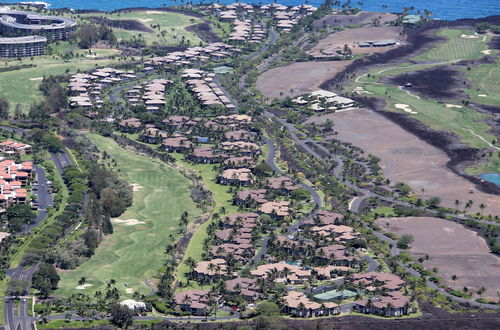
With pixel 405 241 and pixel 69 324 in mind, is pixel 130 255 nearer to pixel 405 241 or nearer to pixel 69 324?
pixel 69 324

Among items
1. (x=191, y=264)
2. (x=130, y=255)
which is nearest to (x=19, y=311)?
(x=130, y=255)

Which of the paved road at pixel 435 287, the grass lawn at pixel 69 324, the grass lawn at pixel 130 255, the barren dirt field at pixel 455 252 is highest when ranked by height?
the barren dirt field at pixel 455 252

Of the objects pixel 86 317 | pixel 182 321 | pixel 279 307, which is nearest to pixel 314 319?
pixel 279 307

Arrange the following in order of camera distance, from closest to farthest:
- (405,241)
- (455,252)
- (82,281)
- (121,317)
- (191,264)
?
(121,317), (82,281), (191,264), (455,252), (405,241)

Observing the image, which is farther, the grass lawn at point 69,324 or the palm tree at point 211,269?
the palm tree at point 211,269

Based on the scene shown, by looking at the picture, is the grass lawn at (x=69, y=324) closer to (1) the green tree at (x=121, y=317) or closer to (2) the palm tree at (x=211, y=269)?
(1) the green tree at (x=121, y=317)

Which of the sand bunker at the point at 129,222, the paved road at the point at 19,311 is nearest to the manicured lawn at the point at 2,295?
the paved road at the point at 19,311

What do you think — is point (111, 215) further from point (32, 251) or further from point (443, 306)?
point (443, 306)

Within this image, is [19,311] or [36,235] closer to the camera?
[19,311]

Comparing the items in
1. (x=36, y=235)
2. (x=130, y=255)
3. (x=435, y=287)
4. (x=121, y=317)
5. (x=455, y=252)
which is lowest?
(x=130, y=255)

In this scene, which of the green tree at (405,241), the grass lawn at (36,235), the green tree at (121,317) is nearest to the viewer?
the green tree at (121,317)

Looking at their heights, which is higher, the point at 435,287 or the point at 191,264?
A: the point at 191,264
